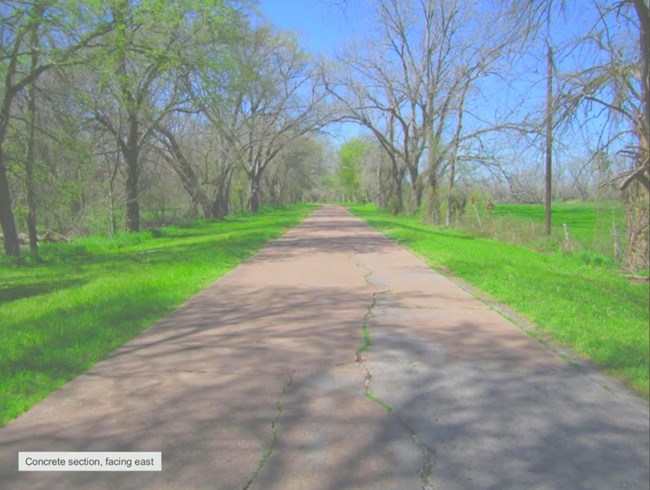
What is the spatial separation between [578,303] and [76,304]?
7185mm

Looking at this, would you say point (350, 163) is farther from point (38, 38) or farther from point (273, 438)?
point (273, 438)

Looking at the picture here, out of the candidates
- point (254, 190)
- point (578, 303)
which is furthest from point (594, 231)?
point (254, 190)

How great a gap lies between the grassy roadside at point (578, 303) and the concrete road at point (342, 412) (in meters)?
0.40

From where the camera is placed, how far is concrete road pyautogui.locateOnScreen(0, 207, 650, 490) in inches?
121

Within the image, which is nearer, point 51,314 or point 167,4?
point 51,314

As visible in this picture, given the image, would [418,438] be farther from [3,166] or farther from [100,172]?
[100,172]

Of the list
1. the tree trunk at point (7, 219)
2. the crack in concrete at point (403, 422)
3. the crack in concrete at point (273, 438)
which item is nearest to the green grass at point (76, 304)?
the tree trunk at point (7, 219)

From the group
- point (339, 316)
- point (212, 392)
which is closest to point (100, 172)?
point (339, 316)

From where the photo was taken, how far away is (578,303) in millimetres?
7219

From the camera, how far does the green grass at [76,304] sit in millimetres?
4816

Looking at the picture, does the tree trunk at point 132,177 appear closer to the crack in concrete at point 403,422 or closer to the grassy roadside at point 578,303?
the grassy roadside at point 578,303

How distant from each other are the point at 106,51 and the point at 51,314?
957cm

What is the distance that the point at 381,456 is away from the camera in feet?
10.7

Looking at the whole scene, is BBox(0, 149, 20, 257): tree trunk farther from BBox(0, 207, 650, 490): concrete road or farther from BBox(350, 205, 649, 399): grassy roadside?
BBox(350, 205, 649, 399): grassy roadside
